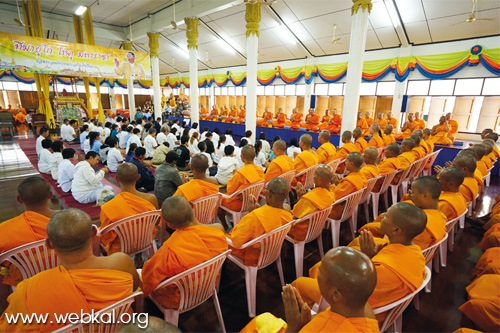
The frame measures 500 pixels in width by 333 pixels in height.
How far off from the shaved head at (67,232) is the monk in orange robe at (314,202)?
5.65ft

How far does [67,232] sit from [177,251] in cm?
60

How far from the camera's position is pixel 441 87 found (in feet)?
30.4

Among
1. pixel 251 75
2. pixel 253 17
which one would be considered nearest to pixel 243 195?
pixel 251 75

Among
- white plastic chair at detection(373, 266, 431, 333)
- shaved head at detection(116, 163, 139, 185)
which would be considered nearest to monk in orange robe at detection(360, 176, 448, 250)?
white plastic chair at detection(373, 266, 431, 333)

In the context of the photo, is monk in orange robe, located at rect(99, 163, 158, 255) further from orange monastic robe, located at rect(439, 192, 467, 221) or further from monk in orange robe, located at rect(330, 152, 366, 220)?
orange monastic robe, located at rect(439, 192, 467, 221)

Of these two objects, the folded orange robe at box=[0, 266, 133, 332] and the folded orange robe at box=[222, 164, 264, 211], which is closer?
the folded orange robe at box=[0, 266, 133, 332]

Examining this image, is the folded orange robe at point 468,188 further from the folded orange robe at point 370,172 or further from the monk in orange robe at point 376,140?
the monk in orange robe at point 376,140

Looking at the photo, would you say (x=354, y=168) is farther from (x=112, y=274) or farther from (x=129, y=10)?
(x=129, y=10)

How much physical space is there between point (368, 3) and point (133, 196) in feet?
21.1

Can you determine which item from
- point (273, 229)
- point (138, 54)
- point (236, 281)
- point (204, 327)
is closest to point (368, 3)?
point (273, 229)

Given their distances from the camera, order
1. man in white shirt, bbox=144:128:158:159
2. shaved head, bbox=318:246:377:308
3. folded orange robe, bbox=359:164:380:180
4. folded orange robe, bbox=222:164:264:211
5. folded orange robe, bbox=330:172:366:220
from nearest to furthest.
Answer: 1. shaved head, bbox=318:246:377:308
2. folded orange robe, bbox=330:172:366:220
3. folded orange robe, bbox=222:164:264:211
4. folded orange robe, bbox=359:164:380:180
5. man in white shirt, bbox=144:128:158:159

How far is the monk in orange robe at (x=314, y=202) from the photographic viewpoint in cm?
238

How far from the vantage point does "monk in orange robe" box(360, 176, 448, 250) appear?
6.43 ft

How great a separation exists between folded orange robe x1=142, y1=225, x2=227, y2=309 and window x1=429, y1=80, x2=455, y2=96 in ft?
36.1
